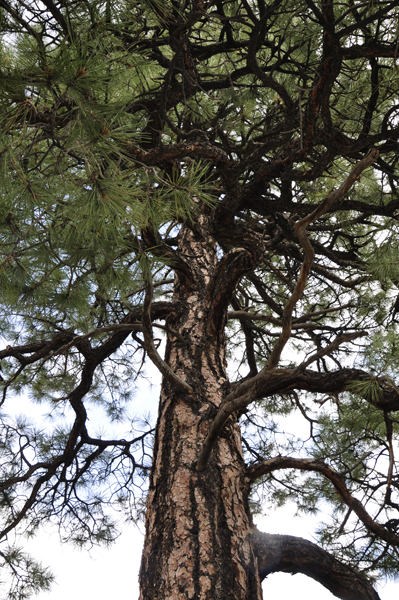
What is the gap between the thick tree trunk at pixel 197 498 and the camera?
5.18 ft

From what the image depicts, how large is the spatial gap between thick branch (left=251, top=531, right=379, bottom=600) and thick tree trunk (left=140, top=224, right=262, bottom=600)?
0.09 meters

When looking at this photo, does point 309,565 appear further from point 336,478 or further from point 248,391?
point 248,391

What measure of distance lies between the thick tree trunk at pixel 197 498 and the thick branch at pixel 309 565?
0.31ft

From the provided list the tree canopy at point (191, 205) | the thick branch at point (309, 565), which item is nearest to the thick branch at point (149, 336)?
the tree canopy at point (191, 205)

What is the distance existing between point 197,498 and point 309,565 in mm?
523

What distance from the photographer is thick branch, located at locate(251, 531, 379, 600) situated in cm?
179

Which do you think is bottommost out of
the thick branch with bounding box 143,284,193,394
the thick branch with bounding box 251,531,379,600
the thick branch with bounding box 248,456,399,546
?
the thick branch with bounding box 251,531,379,600

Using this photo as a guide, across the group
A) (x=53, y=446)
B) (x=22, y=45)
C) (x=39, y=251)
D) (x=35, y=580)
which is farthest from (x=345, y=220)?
(x=35, y=580)

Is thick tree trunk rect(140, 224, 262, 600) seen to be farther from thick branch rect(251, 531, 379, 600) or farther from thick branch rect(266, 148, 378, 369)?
thick branch rect(266, 148, 378, 369)

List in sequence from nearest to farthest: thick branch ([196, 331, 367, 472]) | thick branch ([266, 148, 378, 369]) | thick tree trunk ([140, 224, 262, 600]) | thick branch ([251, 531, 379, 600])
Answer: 1. thick branch ([266, 148, 378, 369])
2. thick branch ([196, 331, 367, 472])
3. thick tree trunk ([140, 224, 262, 600])
4. thick branch ([251, 531, 379, 600])

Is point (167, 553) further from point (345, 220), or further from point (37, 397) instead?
point (37, 397)

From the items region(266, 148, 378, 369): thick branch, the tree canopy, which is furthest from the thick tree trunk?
region(266, 148, 378, 369): thick branch

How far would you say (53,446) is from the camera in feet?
11.1

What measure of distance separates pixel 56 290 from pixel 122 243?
823 mm
